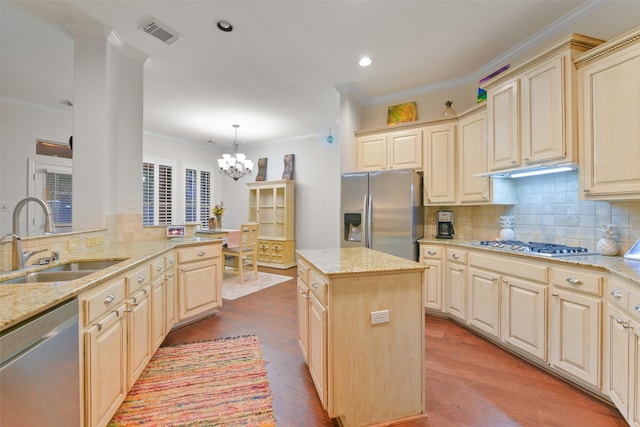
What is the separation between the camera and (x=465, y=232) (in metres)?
3.40

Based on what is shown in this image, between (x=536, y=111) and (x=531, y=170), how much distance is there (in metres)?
0.50

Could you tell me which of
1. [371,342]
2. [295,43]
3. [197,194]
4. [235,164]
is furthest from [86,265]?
[197,194]

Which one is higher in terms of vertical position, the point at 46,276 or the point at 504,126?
the point at 504,126

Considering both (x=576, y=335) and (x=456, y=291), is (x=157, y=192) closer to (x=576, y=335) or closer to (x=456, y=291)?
(x=456, y=291)

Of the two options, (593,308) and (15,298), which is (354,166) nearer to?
(593,308)

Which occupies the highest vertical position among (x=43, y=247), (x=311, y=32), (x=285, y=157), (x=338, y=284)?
(x=311, y=32)

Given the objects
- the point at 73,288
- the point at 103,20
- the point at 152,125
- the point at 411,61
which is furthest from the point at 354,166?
the point at 152,125

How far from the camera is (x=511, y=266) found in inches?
90.6

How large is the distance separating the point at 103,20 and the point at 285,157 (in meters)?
4.16

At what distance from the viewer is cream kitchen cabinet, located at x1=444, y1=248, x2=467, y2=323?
281 centimetres

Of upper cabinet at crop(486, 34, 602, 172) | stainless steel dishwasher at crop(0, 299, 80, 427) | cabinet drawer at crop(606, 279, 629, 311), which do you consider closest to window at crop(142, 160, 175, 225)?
stainless steel dishwasher at crop(0, 299, 80, 427)

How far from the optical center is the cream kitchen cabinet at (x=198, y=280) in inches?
108

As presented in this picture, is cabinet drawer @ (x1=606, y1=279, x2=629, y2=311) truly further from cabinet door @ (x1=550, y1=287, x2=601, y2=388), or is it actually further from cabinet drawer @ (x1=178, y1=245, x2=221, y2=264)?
cabinet drawer @ (x1=178, y1=245, x2=221, y2=264)

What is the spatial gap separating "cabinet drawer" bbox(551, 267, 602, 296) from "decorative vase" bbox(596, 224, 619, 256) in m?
0.46
